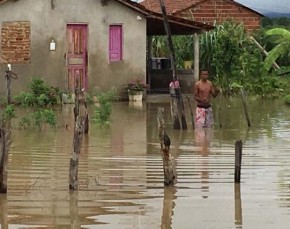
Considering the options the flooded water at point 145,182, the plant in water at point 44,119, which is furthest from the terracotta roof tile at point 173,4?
the plant in water at point 44,119

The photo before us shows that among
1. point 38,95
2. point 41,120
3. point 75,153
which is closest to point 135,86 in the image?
point 38,95

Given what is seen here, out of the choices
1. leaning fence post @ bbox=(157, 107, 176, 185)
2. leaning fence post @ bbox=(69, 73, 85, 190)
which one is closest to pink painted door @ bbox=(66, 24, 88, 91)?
leaning fence post @ bbox=(157, 107, 176, 185)

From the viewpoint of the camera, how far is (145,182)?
1136 centimetres

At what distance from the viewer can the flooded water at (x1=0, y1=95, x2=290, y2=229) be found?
921 cm

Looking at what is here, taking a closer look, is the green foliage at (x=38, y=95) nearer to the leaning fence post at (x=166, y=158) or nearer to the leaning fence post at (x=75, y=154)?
the leaning fence post at (x=166, y=158)

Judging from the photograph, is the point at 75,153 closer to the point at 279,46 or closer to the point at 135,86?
the point at 135,86

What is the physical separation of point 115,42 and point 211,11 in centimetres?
1159

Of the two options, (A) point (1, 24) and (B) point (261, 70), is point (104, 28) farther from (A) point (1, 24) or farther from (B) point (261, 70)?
(B) point (261, 70)

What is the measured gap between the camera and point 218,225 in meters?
8.91

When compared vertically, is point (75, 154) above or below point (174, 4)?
below

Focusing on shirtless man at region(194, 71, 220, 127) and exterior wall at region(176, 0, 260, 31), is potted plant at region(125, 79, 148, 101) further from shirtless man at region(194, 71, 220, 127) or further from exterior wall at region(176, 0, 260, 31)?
exterior wall at region(176, 0, 260, 31)

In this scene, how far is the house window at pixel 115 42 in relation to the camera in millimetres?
26984

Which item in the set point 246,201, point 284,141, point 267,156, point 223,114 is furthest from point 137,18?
point 246,201

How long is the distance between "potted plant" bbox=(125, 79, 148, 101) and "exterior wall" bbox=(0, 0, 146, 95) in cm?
29
